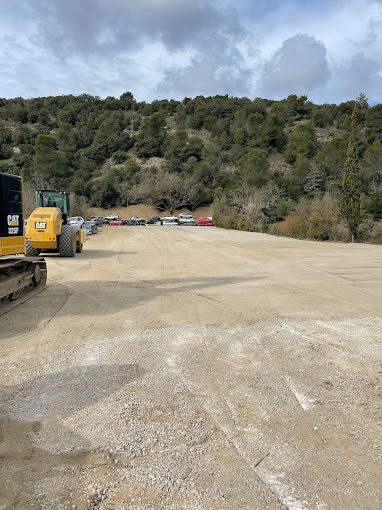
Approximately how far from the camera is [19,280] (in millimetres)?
8516

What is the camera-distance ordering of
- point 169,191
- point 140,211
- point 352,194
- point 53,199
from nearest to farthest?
point 53,199
point 352,194
point 169,191
point 140,211

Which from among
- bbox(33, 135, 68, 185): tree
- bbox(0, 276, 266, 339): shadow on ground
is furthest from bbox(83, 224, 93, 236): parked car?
bbox(33, 135, 68, 185): tree

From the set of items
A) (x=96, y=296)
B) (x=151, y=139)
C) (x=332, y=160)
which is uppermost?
(x=151, y=139)

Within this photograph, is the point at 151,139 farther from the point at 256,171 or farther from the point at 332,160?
the point at 332,160

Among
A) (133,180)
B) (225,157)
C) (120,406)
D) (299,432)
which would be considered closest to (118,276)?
(120,406)

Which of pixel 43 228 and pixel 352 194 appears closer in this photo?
pixel 43 228

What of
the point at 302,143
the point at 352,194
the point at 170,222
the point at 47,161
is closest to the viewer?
the point at 352,194

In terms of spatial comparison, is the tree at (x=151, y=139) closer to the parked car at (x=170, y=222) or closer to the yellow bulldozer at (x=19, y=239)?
the parked car at (x=170, y=222)

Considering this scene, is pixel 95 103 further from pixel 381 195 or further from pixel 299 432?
pixel 299 432

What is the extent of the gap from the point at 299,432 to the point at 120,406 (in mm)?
1695

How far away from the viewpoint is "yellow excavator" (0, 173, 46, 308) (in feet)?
23.7

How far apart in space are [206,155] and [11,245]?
80.8 meters

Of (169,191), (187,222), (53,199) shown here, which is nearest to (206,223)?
(187,222)

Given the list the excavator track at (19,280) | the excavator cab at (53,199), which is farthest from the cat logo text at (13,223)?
the excavator cab at (53,199)
